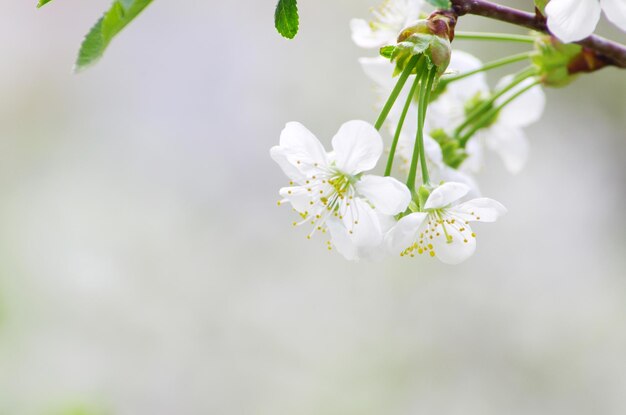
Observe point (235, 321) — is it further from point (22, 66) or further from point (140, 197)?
point (22, 66)

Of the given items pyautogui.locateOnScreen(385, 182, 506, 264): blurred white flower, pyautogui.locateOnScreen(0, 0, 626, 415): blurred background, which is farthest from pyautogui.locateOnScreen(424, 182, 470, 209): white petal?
pyautogui.locateOnScreen(0, 0, 626, 415): blurred background

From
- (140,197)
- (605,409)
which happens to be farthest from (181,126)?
(605,409)

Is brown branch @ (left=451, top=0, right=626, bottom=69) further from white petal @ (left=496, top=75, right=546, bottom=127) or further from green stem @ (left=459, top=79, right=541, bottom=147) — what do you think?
white petal @ (left=496, top=75, right=546, bottom=127)

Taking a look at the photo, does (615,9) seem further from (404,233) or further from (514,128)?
(514,128)

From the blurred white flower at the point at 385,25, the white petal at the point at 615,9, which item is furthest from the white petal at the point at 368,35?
the white petal at the point at 615,9

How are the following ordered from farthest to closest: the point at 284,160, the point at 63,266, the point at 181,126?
the point at 181,126 < the point at 63,266 < the point at 284,160

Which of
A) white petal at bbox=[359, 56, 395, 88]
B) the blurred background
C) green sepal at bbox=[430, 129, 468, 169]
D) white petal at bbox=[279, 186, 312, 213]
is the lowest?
the blurred background

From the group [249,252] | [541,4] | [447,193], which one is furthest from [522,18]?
[249,252]
